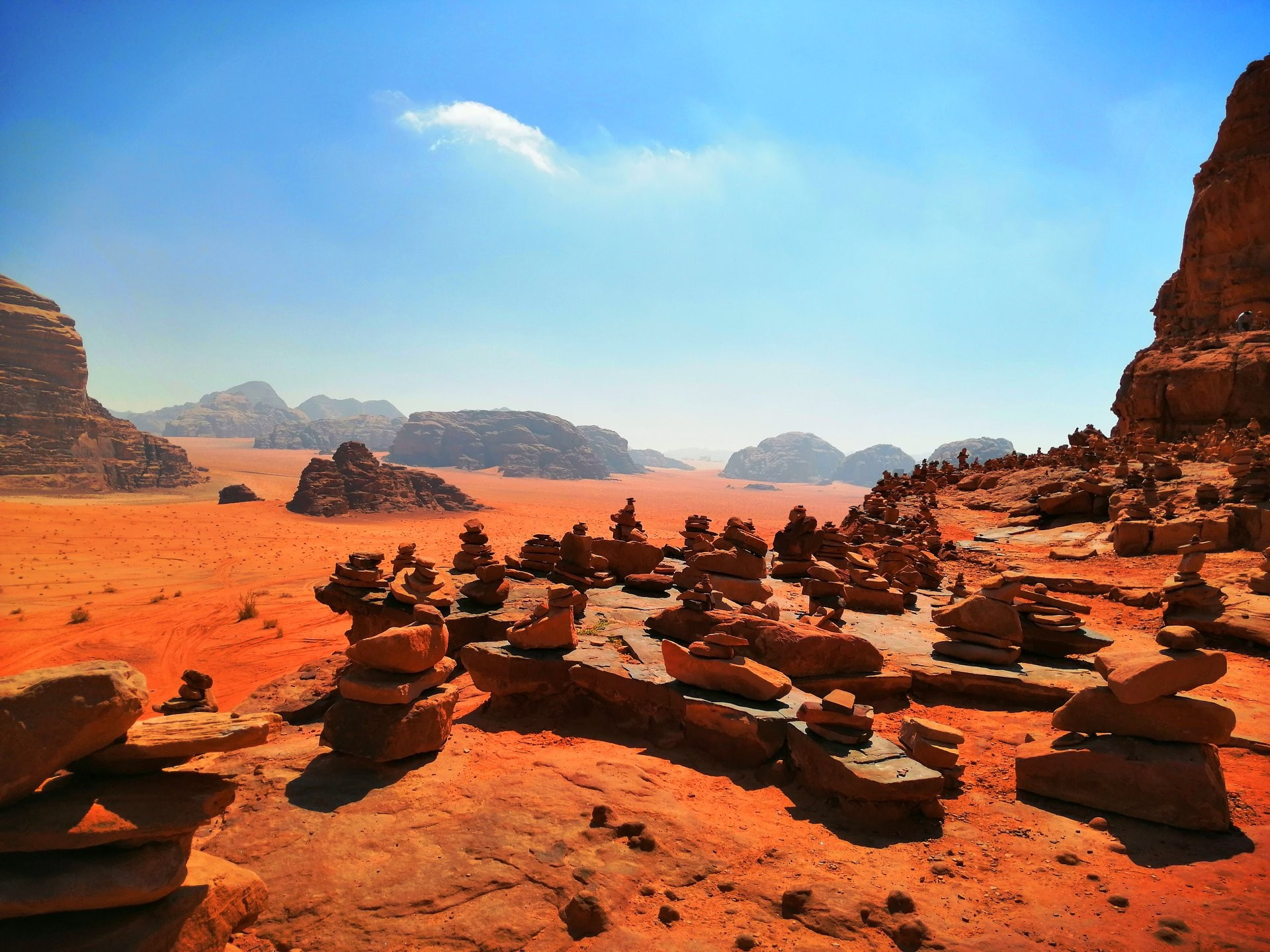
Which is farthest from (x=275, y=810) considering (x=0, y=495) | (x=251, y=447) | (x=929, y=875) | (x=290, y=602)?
(x=251, y=447)

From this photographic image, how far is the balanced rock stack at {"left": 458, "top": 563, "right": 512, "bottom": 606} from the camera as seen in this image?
9.82m

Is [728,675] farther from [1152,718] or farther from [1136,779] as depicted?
[1152,718]

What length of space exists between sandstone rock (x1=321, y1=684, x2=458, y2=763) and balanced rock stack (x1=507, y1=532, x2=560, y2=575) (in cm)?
633

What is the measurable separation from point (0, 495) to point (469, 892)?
66.0 metres

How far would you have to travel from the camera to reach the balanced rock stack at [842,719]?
5285mm

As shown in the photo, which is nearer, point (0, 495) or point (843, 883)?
point (843, 883)

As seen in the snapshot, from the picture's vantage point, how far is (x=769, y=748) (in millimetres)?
5855

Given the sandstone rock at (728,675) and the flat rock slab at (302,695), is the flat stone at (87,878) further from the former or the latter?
the flat rock slab at (302,695)

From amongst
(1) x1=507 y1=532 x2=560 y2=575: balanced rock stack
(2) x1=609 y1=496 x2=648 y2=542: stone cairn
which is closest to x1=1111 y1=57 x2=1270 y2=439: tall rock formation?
(2) x1=609 y1=496 x2=648 y2=542: stone cairn

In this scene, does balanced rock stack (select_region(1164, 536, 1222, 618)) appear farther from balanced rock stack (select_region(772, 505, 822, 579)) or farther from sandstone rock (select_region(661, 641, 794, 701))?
balanced rock stack (select_region(772, 505, 822, 579))

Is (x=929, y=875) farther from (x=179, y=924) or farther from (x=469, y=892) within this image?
(x=179, y=924)

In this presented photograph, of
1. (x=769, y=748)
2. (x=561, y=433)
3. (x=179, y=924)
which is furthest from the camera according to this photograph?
(x=561, y=433)

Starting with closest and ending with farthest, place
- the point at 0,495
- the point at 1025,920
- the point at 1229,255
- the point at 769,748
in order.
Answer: the point at 1025,920 < the point at 769,748 < the point at 1229,255 < the point at 0,495

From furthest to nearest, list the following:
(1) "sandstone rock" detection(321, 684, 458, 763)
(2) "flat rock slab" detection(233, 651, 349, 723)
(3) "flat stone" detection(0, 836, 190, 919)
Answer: (2) "flat rock slab" detection(233, 651, 349, 723) → (1) "sandstone rock" detection(321, 684, 458, 763) → (3) "flat stone" detection(0, 836, 190, 919)
